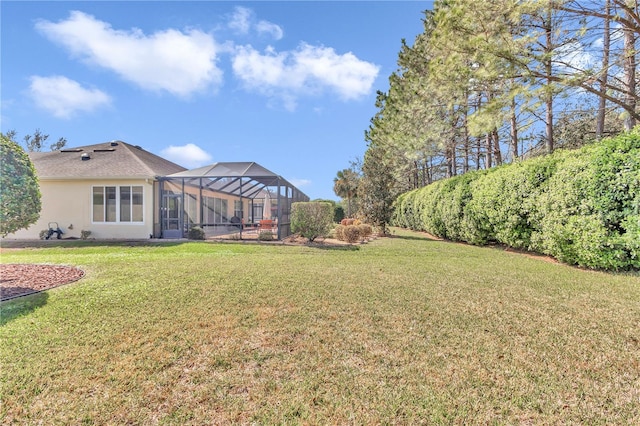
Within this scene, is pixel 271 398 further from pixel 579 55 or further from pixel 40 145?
pixel 40 145

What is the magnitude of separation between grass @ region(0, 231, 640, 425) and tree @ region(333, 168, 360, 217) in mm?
26879

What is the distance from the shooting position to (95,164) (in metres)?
15.9

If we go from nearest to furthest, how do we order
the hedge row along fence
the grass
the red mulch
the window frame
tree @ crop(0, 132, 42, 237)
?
the grass
the red mulch
tree @ crop(0, 132, 42, 237)
the hedge row along fence
the window frame

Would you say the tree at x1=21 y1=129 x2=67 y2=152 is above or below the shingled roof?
above

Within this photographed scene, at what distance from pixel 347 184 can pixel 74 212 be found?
2484 cm

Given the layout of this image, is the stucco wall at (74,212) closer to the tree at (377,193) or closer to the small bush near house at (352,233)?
the small bush near house at (352,233)

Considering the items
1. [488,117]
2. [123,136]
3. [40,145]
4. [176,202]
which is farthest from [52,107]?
[40,145]

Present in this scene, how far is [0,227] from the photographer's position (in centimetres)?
607

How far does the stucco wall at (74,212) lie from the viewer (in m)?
14.8

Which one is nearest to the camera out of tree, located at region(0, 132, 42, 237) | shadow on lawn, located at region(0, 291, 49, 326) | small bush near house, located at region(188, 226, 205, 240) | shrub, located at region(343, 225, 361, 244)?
shadow on lawn, located at region(0, 291, 49, 326)

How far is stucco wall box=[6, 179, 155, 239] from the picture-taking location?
1477 centimetres

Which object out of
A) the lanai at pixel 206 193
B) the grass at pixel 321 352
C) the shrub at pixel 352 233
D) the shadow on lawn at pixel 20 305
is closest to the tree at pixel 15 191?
the grass at pixel 321 352

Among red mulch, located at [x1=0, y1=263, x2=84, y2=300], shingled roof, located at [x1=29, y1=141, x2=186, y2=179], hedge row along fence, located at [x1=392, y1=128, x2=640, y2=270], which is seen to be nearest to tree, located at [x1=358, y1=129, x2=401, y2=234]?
hedge row along fence, located at [x1=392, y1=128, x2=640, y2=270]

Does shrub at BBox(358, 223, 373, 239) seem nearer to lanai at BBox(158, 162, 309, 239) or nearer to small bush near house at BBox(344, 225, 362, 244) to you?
small bush near house at BBox(344, 225, 362, 244)
